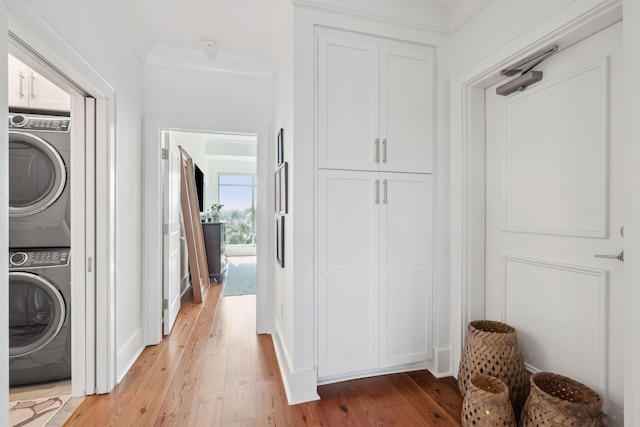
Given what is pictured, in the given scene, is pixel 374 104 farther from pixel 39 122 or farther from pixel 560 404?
pixel 39 122

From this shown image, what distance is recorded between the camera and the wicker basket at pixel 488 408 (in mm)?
1386

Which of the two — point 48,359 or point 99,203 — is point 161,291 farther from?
point 99,203

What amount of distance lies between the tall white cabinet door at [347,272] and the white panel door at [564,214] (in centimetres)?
82

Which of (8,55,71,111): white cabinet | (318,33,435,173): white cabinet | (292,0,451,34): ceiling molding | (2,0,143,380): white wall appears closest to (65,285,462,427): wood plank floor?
(2,0,143,380): white wall

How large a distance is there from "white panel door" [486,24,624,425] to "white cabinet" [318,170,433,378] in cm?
48

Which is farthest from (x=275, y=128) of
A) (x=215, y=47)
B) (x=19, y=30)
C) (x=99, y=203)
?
(x=19, y=30)

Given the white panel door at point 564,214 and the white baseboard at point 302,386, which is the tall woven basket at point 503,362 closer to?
the white panel door at point 564,214

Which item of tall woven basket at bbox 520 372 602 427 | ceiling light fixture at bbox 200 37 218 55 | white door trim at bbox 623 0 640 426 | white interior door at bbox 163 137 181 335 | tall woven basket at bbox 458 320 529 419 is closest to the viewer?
white door trim at bbox 623 0 640 426

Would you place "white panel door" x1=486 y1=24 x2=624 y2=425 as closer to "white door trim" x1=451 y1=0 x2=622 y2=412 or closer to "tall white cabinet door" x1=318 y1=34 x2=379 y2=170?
"white door trim" x1=451 y1=0 x2=622 y2=412

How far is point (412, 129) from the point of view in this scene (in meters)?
2.05

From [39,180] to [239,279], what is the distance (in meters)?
3.33

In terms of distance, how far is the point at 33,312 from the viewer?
77.2 inches

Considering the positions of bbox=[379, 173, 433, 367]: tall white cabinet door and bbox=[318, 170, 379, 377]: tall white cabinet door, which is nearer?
bbox=[318, 170, 379, 377]: tall white cabinet door

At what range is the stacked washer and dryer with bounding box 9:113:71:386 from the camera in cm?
191
